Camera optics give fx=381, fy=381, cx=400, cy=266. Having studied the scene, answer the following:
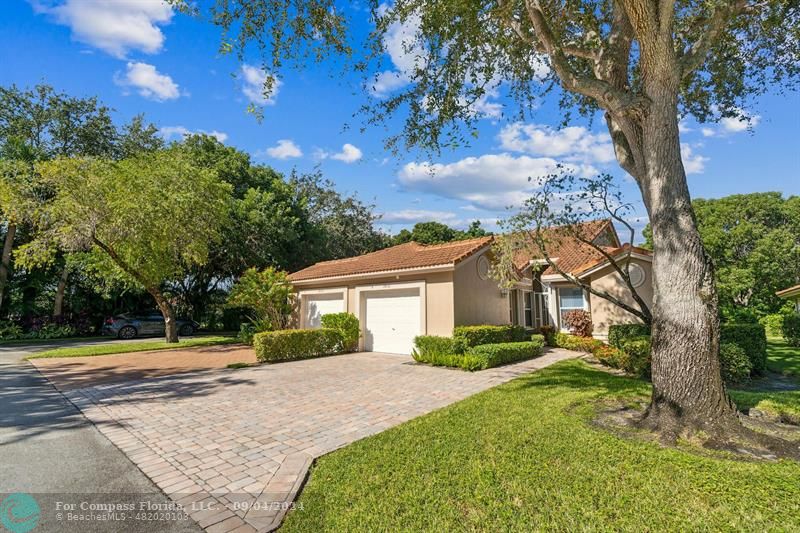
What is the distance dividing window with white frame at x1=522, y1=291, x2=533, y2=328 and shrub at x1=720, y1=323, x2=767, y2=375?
8.74m

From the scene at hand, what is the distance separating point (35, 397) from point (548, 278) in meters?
17.9

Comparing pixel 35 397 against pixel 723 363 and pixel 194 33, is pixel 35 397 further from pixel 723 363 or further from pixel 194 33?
pixel 723 363

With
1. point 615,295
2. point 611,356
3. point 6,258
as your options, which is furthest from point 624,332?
point 6,258

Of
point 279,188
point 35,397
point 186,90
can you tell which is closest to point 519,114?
point 186,90

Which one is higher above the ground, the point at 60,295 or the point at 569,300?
the point at 60,295

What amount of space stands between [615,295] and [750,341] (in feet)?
18.7

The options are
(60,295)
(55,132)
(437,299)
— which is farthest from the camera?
(55,132)

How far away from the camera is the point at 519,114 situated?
10.6m

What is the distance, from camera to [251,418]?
6.45 m

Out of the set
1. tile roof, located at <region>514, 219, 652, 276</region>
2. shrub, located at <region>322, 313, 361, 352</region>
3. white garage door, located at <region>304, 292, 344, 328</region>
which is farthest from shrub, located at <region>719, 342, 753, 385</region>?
white garage door, located at <region>304, 292, 344, 328</region>

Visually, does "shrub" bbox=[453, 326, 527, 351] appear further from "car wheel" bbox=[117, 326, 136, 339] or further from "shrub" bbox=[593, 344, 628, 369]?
"car wheel" bbox=[117, 326, 136, 339]

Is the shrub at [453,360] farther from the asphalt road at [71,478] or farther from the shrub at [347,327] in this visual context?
the asphalt road at [71,478]

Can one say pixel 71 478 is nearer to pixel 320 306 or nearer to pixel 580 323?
pixel 320 306

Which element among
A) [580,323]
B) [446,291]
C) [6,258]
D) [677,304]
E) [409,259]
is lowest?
[580,323]
